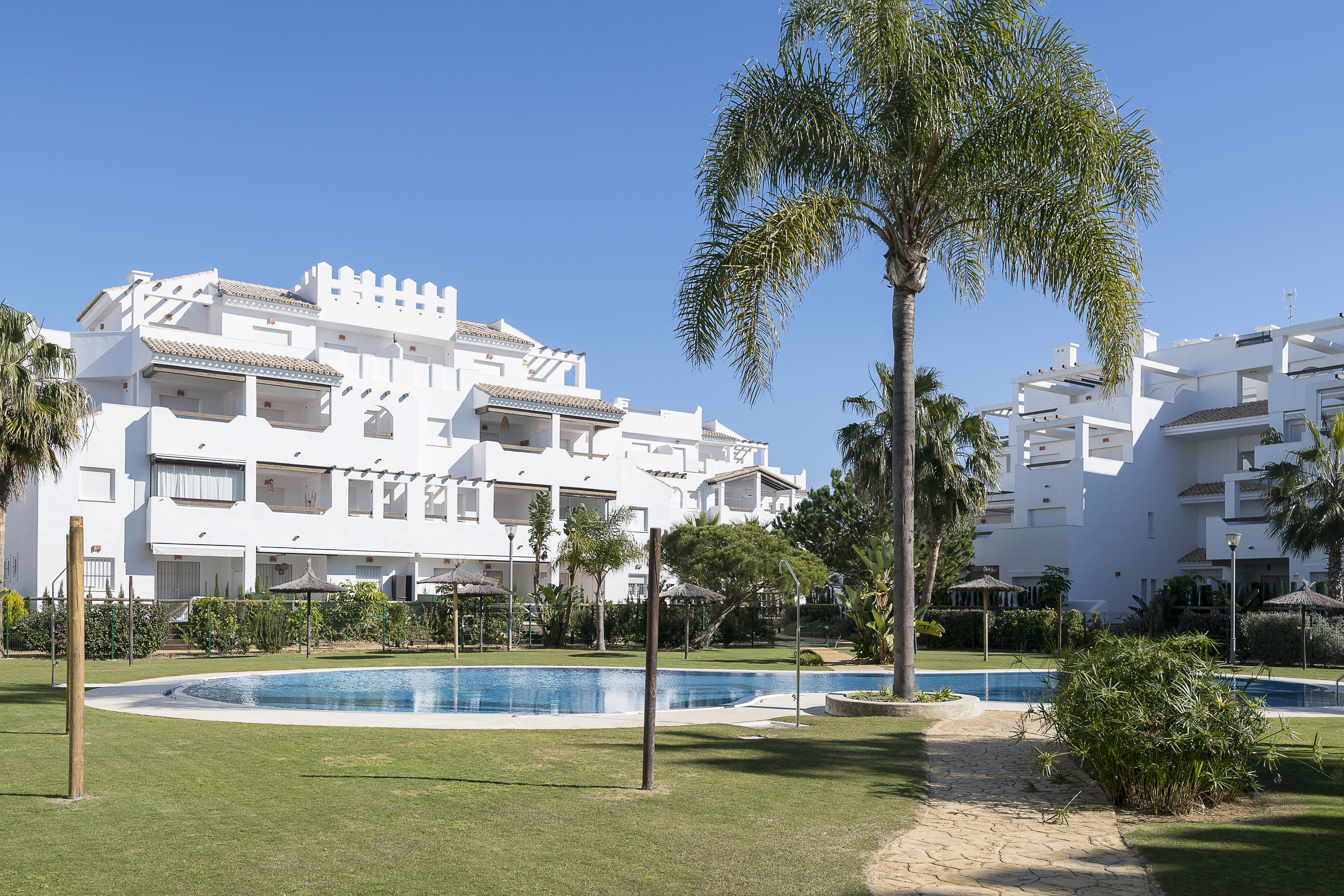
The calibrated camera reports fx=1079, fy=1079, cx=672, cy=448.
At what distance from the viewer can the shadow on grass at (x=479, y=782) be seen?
942 cm

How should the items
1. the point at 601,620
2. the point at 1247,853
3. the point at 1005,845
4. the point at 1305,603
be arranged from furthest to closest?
the point at 601,620 < the point at 1305,603 < the point at 1005,845 < the point at 1247,853

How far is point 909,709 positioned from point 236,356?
31598 millimetres

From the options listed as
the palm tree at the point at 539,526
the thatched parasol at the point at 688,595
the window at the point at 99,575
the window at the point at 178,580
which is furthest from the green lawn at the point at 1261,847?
the window at the point at 178,580

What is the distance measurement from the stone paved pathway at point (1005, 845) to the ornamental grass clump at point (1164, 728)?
448mm

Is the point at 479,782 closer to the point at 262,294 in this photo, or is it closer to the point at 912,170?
the point at 912,170

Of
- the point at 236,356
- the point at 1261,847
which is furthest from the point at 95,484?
the point at 1261,847

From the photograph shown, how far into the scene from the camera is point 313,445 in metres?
40.2

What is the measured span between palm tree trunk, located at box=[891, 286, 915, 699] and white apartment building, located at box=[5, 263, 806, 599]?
2552cm

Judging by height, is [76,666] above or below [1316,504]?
below

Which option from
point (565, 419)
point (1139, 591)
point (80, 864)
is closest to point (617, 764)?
point (80, 864)

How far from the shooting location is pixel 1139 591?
4838 centimetres

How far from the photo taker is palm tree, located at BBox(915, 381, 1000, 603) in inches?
1336

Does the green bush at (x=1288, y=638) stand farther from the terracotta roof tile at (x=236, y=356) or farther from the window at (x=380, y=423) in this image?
the terracotta roof tile at (x=236, y=356)

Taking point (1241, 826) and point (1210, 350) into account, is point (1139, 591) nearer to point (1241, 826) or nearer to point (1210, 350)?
point (1210, 350)
